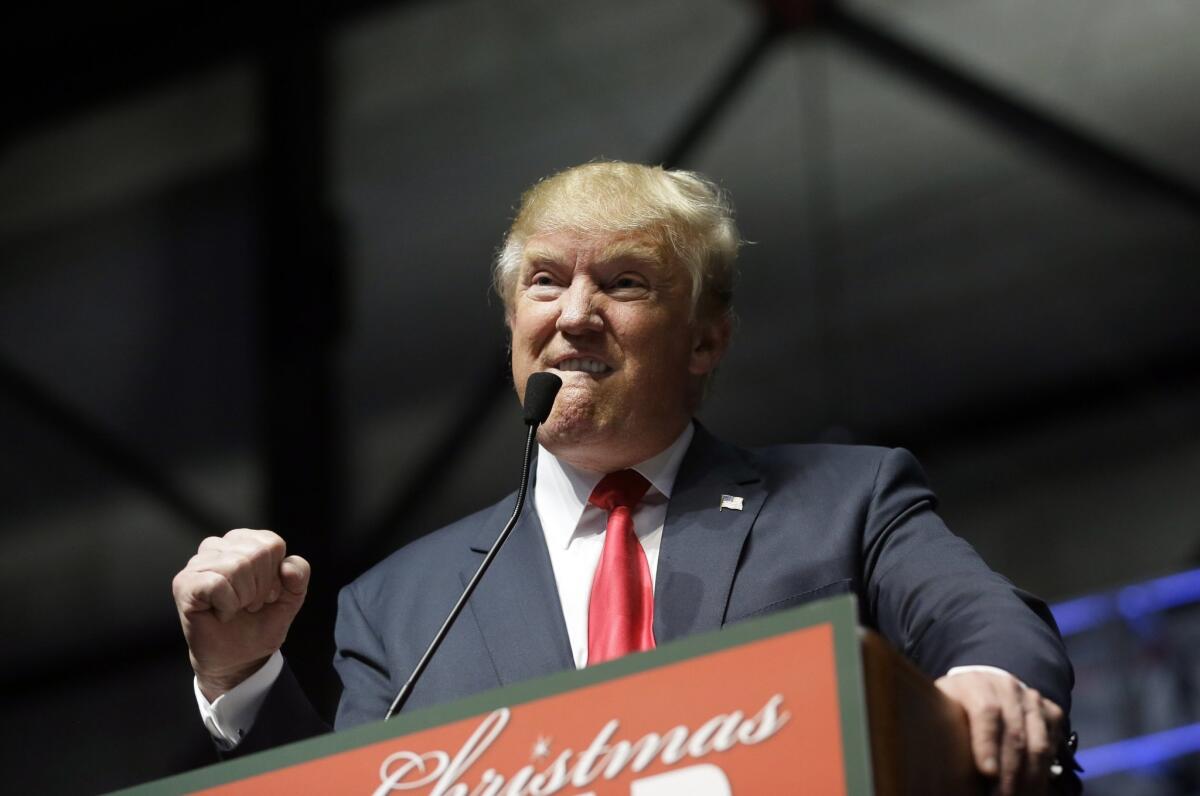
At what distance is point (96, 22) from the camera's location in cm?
476

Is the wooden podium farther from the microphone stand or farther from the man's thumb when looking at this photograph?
the man's thumb

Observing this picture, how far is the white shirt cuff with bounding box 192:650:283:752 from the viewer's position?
1.82 m

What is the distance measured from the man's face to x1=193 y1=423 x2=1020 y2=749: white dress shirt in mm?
25

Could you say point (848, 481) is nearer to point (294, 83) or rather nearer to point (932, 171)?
point (932, 171)

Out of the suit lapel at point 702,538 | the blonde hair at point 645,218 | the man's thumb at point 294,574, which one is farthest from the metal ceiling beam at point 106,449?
the man's thumb at point 294,574

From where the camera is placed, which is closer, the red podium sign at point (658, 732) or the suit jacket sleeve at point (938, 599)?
the red podium sign at point (658, 732)

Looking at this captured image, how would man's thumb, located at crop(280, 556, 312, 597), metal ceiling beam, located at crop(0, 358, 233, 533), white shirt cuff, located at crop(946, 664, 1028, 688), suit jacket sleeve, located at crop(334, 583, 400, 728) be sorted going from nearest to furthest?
white shirt cuff, located at crop(946, 664, 1028, 688) < man's thumb, located at crop(280, 556, 312, 597) < suit jacket sleeve, located at crop(334, 583, 400, 728) < metal ceiling beam, located at crop(0, 358, 233, 533)

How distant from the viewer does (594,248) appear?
2.11 meters

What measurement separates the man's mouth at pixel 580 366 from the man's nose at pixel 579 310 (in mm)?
33

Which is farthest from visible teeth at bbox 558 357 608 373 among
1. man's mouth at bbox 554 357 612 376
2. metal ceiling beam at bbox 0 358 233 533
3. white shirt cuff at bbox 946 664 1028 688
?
metal ceiling beam at bbox 0 358 233 533

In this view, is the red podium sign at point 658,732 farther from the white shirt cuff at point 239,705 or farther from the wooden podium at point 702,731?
the white shirt cuff at point 239,705

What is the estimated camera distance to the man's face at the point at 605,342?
205 centimetres

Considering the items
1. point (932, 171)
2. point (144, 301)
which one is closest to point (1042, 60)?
point (932, 171)

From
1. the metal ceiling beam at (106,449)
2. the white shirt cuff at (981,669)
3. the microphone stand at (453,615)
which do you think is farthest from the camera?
the metal ceiling beam at (106,449)
